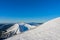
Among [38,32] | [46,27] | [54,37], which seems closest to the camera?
[54,37]

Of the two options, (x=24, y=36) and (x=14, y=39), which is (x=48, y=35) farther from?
(x=14, y=39)

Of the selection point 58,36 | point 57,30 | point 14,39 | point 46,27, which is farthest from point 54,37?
point 14,39

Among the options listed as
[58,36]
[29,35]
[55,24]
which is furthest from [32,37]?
[55,24]

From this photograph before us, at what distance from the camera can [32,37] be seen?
11.3 feet

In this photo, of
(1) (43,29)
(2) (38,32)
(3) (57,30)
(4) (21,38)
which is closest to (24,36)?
(4) (21,38)

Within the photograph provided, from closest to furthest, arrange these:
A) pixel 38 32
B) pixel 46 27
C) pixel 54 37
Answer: pixel 54 37
pixel 38 32
pixel 46 27

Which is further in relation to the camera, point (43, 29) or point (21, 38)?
point (43, 29)

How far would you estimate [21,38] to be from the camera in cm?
339

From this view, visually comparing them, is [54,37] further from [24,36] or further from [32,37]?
[24,36]

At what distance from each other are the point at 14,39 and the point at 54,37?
104 cm

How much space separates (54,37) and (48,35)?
8.8 inches

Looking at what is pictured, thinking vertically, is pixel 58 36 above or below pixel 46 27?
below

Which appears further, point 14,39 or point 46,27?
point 46,27

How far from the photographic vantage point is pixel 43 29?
12.7 feet
